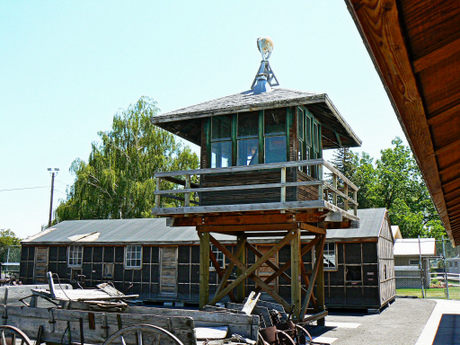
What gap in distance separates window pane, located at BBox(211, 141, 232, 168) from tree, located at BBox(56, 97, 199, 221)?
24.7m

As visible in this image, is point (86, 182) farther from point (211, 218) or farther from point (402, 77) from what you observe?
point (402, 77)

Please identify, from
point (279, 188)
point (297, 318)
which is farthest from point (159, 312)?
point (279, 188)

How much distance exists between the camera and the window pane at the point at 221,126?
13570 millimetres

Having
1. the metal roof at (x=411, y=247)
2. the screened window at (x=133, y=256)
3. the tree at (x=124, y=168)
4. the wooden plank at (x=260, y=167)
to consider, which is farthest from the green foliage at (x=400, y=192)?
the wooden plank at (x=260, y=167)

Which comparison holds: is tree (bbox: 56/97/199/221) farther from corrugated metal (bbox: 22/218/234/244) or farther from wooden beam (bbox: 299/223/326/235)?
wooden beam (bbox: 299/223/326/235)

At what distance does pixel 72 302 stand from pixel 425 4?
26.8 feet

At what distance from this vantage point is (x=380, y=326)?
1519 cm

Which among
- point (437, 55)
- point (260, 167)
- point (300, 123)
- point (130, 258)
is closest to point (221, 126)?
point (300, 123)

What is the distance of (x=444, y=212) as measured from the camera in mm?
4992

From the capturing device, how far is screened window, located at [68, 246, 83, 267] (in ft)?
84.6

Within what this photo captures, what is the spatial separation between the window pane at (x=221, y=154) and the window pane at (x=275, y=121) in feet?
4.22

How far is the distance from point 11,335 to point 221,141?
25.4ft

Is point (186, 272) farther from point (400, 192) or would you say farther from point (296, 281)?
point (400, 192)

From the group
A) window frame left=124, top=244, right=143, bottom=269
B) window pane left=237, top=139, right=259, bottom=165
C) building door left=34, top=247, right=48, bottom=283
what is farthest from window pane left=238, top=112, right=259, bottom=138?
building door left=34, top=247, right=48, bottom=283
